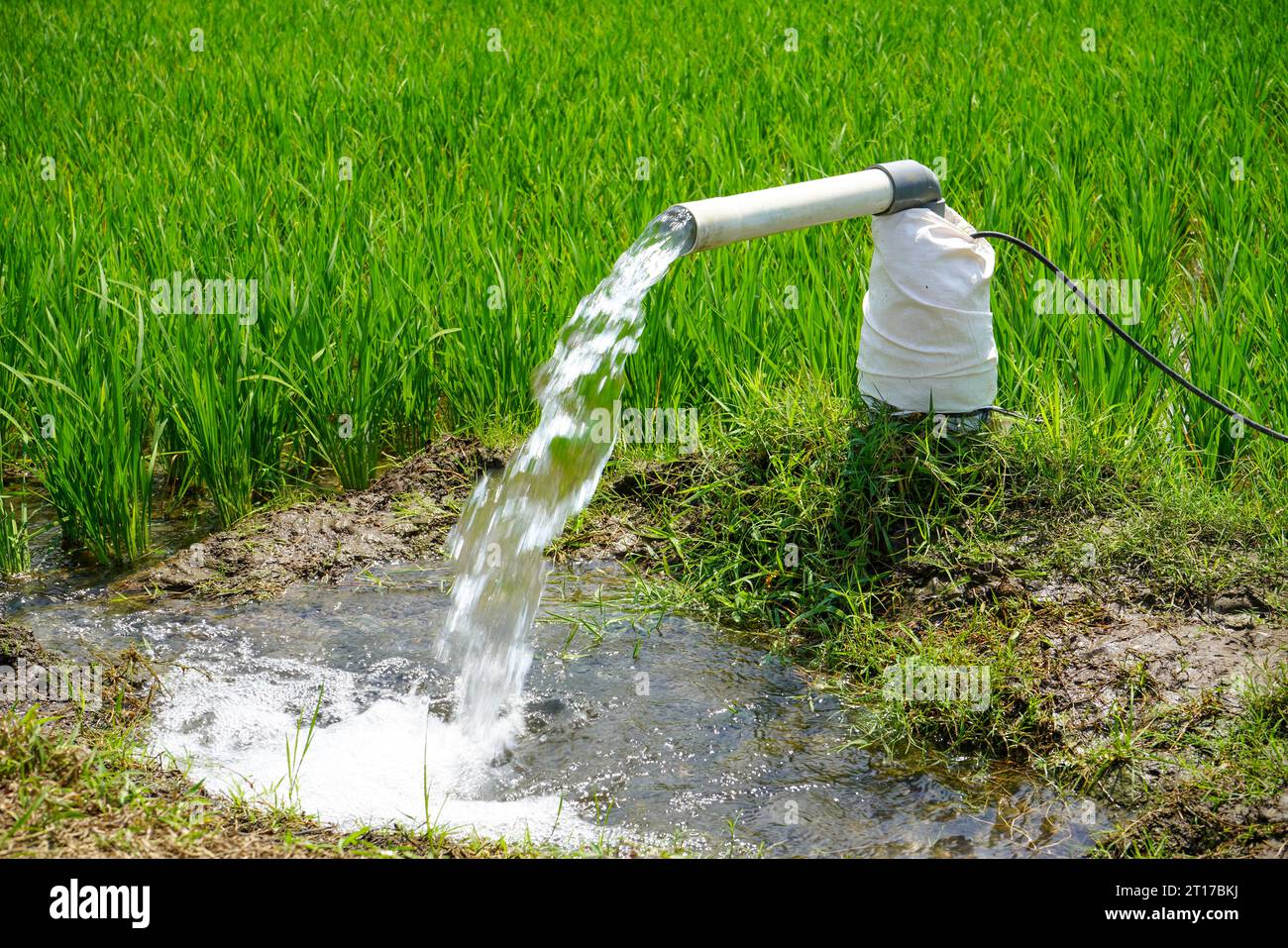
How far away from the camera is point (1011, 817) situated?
2.20 metres

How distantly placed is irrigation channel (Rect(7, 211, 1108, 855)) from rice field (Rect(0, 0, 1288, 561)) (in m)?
0.44

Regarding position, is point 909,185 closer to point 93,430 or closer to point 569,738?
point 569,738

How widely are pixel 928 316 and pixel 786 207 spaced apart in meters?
0.47

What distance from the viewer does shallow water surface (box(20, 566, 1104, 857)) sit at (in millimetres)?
2170

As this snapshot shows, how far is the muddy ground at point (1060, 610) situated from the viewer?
2.18 m

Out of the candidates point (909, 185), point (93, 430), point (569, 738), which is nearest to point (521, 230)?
point (93, 430)

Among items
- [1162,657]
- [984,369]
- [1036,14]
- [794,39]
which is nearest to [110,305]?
[984,369]

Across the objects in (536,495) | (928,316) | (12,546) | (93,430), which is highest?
(928,316)

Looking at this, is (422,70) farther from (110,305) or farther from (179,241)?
(110,305)

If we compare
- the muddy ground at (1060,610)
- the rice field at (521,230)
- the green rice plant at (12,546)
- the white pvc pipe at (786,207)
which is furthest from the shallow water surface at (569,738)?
the white pvc pipe at (786,207)

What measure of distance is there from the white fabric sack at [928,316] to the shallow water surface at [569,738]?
0.72 m

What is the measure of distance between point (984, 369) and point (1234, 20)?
192 inches

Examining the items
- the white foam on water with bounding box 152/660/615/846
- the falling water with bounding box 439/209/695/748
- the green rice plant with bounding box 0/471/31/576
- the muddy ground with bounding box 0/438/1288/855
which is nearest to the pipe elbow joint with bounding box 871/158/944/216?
the falling water with bounding box 439/209/695/748

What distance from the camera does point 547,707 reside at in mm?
2523
